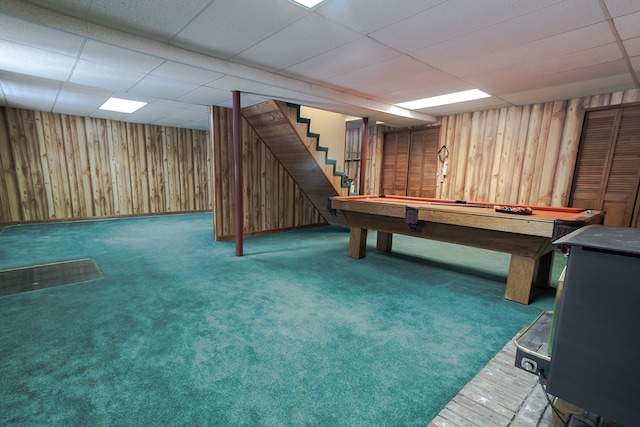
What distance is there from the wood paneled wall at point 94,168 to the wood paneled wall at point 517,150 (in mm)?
6981

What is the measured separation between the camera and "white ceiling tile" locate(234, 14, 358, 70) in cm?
240

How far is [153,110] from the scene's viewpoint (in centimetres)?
574

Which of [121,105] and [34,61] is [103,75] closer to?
[34,61]

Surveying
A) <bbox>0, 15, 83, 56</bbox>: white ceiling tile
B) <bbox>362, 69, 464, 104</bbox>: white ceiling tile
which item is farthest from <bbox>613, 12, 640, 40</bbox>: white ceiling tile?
<bbox>0, 15, 83, 56</bbox>: white ceiling tile

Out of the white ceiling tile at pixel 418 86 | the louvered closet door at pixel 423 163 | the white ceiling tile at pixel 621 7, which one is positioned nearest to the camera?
the white ceiling tile at pixel 621 7

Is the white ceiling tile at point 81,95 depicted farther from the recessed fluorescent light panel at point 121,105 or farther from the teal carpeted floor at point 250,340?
the teal carpeted floor at point 250,340

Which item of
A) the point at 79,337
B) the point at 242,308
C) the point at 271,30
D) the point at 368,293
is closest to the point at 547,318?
the point at 368,293

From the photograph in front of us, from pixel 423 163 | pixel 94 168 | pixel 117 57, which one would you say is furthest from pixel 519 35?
pixel 94 168

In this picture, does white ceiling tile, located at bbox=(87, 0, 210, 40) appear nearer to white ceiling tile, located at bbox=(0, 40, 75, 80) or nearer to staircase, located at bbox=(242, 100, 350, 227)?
white ceiling tile, located at bbox=(0, 40, 75, 80)

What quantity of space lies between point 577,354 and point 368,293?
2091 mm

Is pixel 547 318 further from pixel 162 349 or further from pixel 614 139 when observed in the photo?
pixel 614 139


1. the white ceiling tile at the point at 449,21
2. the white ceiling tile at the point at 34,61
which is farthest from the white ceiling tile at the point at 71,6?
the white ceiling tile at the point at 449,21

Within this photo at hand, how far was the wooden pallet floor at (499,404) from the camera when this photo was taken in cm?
132

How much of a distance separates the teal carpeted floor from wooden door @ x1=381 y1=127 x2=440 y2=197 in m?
3.05
